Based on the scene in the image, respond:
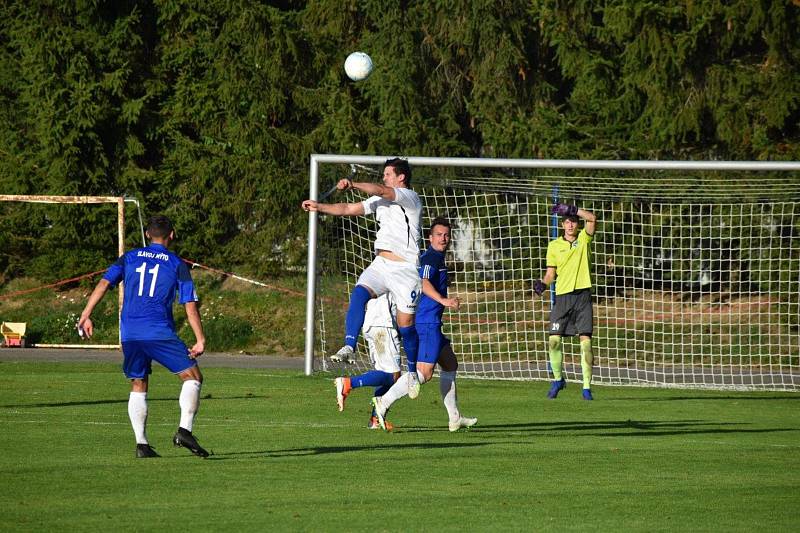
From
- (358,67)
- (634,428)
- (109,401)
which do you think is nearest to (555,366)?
(634,428)

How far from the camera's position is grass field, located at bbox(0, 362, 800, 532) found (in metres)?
7.15

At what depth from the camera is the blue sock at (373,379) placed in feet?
37.4

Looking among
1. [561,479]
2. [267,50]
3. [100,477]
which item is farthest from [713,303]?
[100,477]

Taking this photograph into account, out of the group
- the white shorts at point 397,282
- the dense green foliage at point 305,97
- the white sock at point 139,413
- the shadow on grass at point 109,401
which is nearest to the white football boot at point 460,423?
the white shorts at point 397,282

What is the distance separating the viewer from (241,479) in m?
8.34

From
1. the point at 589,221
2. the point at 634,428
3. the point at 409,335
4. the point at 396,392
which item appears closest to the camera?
the point at 396,392

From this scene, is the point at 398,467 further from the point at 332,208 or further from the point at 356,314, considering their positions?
the point at 356,314

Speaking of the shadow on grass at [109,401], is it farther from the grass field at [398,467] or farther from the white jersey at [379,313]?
the white jersey at [379,313]

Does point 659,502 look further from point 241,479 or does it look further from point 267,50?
point 267,50

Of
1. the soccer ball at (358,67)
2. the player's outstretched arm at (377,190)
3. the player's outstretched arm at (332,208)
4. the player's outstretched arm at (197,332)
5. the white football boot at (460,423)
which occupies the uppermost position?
the soccer ball at (358,67)

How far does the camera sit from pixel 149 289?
9188mm

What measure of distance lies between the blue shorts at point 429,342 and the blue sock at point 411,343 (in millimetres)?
111

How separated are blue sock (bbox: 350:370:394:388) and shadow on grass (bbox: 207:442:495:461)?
999 millimetres

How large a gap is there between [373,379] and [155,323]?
2.88 metres
